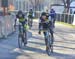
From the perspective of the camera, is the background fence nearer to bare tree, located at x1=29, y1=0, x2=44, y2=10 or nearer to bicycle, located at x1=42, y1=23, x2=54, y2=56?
bicycle, located at x1=42, y1=23, x2=54, y2=56

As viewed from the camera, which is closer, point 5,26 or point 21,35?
point 21,35

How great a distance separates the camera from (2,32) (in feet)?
70.6

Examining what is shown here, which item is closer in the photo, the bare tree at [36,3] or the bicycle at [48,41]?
the bicycle at [48,41]

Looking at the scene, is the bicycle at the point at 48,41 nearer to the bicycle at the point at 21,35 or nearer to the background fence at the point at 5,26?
the bicycle at the point at 21,35

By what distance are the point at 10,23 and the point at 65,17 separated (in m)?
23.8

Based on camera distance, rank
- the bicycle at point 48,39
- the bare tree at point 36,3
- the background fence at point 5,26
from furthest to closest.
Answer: the bare tree at point 36,3, the background fence at point 5,26, the bicycle at point 48,39

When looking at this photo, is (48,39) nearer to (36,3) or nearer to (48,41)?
(48,41)

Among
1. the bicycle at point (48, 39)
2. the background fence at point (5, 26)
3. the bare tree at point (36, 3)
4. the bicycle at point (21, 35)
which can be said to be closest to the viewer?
the bicycle at point (48, 39)

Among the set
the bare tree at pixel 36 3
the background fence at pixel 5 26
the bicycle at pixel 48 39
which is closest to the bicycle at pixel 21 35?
the bicycle at pixel 48 39

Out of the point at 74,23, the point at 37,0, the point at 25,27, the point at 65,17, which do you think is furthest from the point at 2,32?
the point at 37,0

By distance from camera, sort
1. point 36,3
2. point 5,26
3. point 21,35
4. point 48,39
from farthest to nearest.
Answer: point 36,3
point 5,26
point 21,35
point 48,39

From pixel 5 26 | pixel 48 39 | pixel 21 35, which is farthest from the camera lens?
pixel 5 26

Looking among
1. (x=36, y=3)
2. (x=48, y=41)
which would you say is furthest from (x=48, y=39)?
(x=36, y=3)

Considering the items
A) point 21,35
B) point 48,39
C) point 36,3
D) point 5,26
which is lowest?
point 36,3
